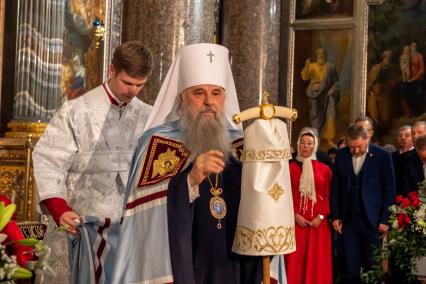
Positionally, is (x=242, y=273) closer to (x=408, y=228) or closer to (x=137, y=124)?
(x=137, y=124)

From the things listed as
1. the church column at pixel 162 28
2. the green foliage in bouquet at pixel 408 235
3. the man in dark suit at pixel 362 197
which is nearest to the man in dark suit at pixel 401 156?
the man in dark suit at pixel 362 197

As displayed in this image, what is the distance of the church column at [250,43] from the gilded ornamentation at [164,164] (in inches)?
300

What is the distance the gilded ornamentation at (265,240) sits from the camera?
391 centimetres

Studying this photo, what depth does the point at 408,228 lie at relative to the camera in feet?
20.5

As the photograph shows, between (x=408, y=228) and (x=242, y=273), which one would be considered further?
(x=408, y=228)

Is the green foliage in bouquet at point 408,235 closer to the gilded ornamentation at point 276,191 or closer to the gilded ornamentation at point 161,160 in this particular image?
the gilded ornamentation at point 276,191

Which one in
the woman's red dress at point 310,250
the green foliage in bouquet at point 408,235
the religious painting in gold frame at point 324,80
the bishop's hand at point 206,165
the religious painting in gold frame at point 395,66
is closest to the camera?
the bishop's hand at point 206,165

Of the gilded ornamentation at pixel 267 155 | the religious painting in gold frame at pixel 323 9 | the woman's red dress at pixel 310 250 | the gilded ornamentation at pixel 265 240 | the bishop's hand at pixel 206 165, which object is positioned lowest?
the woman's red dress at pixel 310 250

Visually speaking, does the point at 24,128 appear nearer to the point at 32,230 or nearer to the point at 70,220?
the point at 32,230

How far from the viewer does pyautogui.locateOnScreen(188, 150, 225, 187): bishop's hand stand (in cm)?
383

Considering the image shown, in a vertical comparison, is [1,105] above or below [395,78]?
below

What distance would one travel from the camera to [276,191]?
3953 mm

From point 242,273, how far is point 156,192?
596 mm

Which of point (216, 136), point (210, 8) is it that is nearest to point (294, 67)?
point (210, 8)
